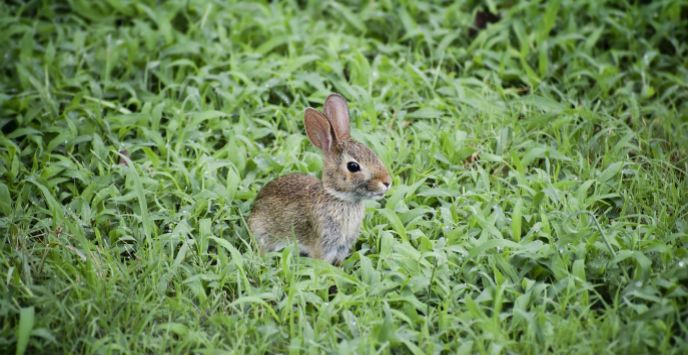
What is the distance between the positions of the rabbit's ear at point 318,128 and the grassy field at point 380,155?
61 cm

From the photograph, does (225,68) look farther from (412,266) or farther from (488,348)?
(488,348)

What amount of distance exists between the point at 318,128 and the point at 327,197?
430 mm

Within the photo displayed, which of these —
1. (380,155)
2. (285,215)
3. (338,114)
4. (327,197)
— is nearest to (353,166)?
(327,197)

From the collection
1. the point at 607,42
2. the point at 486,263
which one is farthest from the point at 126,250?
the point at 607,42

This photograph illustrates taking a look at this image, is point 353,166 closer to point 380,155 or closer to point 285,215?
point 285,215

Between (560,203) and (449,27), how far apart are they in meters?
2.62

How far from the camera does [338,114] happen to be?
14.2 ft

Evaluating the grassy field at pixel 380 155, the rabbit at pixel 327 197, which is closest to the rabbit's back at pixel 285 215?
the rabbit at pixel 327 197

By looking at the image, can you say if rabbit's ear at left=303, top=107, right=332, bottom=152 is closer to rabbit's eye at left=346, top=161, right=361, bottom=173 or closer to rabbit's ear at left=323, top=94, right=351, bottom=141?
rabbit's ear at left=323, top=94, right=351, bottom=141

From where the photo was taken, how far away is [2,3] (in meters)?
6.62

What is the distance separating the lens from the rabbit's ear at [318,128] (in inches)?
163

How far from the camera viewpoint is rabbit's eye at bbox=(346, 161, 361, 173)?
13.3 ft

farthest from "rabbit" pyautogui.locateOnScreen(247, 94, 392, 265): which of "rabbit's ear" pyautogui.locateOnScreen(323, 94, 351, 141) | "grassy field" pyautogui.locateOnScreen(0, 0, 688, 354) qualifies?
"grassy field" pyautogui.locateOnScreen(0, 0, 688, 354)

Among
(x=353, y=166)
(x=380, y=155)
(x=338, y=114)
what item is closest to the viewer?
(x=353, y=166)
